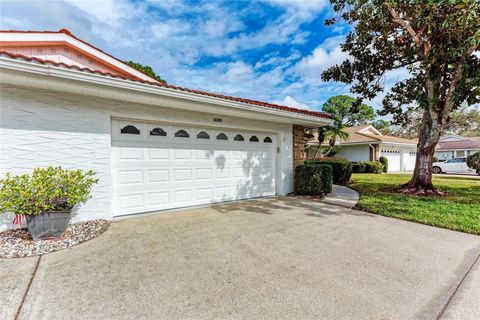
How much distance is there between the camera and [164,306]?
6.88 feet

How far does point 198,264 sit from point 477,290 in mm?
3213

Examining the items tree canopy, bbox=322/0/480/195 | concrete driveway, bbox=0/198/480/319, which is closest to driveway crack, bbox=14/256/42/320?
concrete driveway, bbox=0/198/480/319

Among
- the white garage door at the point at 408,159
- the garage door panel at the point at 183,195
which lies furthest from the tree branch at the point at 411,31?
the white garage door at the point at 408,159

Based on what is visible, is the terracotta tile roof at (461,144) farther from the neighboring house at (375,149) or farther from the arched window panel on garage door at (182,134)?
the arched window panel on garage door at (182,134)

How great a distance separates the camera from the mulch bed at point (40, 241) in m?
3.23

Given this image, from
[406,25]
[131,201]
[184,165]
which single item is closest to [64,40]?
[184,165]

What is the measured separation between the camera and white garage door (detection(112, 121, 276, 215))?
5039 millimetres

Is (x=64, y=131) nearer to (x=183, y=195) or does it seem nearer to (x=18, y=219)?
(x=18, y=219)

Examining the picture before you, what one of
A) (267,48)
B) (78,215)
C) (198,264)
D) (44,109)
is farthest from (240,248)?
(267,48)

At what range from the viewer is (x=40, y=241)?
3.58 meters

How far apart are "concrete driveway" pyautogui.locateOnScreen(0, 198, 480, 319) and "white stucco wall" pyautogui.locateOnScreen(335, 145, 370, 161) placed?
1623 centimetres

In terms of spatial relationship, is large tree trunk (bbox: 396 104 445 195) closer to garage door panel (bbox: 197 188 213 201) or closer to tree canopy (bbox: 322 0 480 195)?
tree canopy (bbox: 322 0 480 195)

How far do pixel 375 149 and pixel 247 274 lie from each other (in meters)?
20.0

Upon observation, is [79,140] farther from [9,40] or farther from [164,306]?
[9,40]
